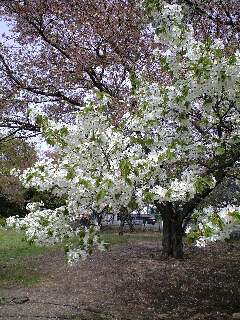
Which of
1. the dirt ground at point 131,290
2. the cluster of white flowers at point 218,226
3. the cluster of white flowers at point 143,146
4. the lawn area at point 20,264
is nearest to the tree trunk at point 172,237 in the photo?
the dirt ground at point 131,290

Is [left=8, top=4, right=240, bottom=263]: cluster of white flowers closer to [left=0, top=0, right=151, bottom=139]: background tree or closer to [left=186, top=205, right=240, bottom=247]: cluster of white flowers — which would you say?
[left=186, top=205, right=240, bottom=247]: cluster of white flowers

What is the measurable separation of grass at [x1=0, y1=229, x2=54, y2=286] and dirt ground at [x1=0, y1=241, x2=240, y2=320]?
0.44m

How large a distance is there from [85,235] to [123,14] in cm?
756

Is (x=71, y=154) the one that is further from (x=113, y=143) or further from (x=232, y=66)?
(x=232, y=66)

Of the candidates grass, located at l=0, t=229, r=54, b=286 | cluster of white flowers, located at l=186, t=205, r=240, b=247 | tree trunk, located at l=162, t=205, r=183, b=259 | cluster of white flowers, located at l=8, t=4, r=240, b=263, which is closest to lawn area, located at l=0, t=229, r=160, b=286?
grass, located at l=0, t=229, r=54, b=286

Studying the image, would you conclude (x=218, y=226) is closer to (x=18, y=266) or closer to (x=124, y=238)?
(x=18, y=266)

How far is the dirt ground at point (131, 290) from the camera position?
10250 mm

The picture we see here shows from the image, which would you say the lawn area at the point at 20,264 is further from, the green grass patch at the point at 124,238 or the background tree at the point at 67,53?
the background tree at the point at 67,53

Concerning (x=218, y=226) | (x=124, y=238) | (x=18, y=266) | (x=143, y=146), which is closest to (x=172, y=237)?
(x=18, y=266)

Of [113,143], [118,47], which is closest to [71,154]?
[113,143]

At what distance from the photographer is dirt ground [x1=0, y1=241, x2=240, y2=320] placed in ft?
33.6

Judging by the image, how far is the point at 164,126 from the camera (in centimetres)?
873

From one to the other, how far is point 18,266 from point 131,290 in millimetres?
6329

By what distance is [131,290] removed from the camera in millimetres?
12695
